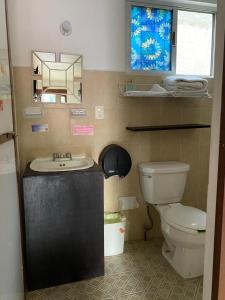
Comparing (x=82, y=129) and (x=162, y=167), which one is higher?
(x=82, y=129)

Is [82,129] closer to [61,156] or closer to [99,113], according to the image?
[99,113]

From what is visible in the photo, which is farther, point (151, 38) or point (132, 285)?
point (151, 38)

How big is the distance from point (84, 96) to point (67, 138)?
38 centimetres

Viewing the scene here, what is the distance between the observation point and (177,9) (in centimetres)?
238

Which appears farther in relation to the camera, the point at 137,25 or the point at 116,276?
the point at 137,25

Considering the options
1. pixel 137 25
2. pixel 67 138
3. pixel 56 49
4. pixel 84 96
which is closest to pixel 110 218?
pixel 67 138

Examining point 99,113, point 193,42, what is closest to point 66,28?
point 99,113

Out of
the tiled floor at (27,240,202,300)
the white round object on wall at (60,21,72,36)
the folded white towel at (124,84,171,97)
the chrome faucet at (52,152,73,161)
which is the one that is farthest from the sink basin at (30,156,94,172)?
the white round object on wall at (60,21,72,36)

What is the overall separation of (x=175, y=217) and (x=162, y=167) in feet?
1.45

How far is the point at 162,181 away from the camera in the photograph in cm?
226

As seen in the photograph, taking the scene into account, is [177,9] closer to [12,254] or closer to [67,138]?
[67,138]

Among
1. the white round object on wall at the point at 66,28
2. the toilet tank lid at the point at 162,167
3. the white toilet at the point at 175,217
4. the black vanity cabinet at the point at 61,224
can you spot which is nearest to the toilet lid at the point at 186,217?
the white toilet at the point at 175,217

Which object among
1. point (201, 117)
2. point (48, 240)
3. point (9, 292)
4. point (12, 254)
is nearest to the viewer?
point (9, 292)

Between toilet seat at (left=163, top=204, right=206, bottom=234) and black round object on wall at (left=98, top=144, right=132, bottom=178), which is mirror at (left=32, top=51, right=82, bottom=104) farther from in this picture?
toilet seat at (left=163, top=204, right=206, bottom=234)
